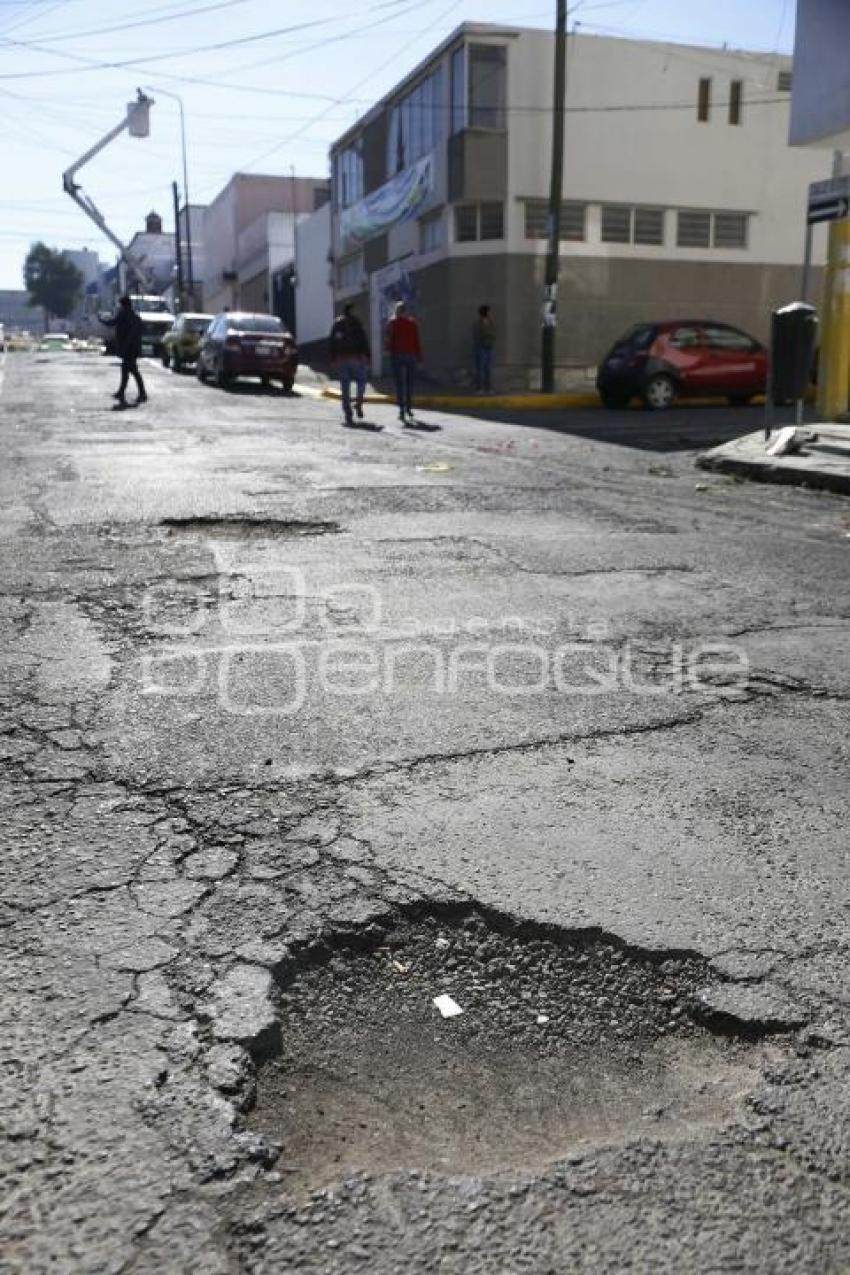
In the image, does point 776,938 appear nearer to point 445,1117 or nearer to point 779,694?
point 445,1117

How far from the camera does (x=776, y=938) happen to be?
2484 mm

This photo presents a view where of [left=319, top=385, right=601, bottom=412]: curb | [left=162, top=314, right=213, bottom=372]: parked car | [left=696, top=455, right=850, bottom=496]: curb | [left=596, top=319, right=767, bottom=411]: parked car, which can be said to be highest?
[left=162, top=314, right=213, bottom=372]: parked car

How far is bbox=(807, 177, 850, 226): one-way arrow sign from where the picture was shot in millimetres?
13188

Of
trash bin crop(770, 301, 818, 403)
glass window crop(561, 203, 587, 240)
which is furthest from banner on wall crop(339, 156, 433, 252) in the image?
trash bin crop(770, 301, 818, 403)

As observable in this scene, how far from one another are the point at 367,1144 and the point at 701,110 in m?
28.3

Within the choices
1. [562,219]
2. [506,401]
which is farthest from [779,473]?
[562,219]

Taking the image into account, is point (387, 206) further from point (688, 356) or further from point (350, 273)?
point (688, 356)

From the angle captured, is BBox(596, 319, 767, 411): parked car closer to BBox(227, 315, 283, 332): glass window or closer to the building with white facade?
the building with white facade

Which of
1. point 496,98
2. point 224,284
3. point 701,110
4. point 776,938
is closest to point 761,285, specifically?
point 701,110

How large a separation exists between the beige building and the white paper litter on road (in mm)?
49122

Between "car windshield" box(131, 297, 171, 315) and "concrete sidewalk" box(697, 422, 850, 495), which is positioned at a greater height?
"car windshield" box(131, 297, 171, 315)

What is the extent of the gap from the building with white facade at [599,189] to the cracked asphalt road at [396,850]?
20.2 m

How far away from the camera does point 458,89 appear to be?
25172 millimetres

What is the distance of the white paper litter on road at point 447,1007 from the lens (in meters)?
2.20
